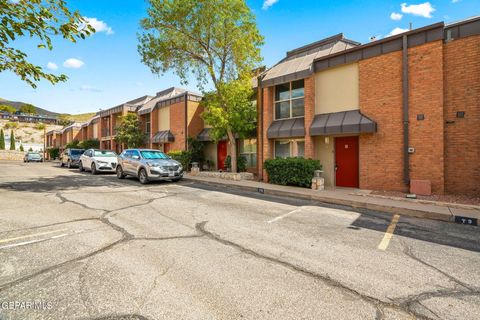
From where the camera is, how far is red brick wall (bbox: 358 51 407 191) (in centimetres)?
971

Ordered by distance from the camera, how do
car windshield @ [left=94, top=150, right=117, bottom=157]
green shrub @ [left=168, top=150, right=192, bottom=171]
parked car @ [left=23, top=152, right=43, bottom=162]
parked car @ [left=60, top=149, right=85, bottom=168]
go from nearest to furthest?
car windshield @ [left=94, top=150, right=117, bottom=157] → green shrub @ [left=168, top=150, right=192, bottom=171] → parked car @ [left=60, top=149, right=85, bottom=168] → parked car @ [left=23, top=152, right=43, bottom=162]

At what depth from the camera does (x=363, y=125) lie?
1016cm

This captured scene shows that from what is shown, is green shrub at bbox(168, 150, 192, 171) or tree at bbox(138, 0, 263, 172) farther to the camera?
green shrub at bbox(168, 150, 192, 171)

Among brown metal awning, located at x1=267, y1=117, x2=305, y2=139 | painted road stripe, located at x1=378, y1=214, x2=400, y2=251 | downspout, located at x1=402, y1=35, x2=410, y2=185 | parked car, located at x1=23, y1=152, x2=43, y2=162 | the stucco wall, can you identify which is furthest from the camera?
parked car, located at x1=23, y1=152, x2=43, y2=162

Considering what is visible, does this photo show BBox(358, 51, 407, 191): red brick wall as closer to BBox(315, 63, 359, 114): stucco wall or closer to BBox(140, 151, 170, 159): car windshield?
BBox(315, 63, 359, 114): stucco wall

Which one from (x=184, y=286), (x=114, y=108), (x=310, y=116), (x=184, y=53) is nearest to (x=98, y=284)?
(x=184, y=286)

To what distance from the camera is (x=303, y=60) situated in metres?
13.3

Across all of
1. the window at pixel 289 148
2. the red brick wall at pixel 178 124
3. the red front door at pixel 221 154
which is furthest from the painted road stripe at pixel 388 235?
the red brick wall at pixel 178 124

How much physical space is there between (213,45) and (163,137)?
999 centimetres

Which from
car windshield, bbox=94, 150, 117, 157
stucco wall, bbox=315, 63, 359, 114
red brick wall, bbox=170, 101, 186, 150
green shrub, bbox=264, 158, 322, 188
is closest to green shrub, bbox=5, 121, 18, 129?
car windshield, bbox=94, 150, 117, 157

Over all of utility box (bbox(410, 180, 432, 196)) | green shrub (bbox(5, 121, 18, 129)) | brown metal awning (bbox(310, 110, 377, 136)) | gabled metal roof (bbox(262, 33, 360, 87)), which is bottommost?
utility box (bbox(410, 180, 432, 196))

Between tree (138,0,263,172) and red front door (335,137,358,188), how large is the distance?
5276mm

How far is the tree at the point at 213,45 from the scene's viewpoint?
12.8 meters

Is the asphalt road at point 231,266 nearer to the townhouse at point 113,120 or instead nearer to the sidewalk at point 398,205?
the sidewalk at point 398,205
